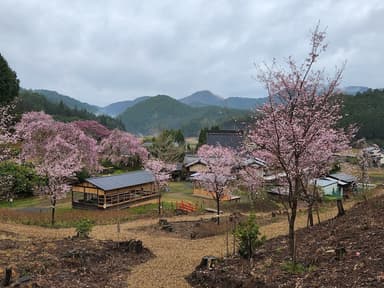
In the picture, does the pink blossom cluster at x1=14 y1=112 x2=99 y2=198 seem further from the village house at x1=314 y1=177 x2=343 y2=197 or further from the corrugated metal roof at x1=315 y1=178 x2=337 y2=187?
the village house at x1=314 y1=177 x2=343 y2=197

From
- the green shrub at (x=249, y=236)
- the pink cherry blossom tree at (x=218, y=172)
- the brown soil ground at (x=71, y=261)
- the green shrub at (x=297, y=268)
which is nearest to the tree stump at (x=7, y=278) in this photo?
the brown soil ground at (x=71, y=261)

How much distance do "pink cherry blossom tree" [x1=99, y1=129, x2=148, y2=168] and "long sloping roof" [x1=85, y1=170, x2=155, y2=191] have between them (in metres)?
14.0

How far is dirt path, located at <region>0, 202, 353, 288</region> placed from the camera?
355 inches

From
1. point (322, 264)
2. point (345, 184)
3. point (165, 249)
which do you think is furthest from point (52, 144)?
point (322, 264)

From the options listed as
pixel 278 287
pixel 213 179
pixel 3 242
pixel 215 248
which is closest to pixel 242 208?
pixel 213 179

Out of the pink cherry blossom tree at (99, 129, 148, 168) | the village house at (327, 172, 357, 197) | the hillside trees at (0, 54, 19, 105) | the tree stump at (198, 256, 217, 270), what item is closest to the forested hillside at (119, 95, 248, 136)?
the pink cherry blossom tree at (99, 129, 148, 168)

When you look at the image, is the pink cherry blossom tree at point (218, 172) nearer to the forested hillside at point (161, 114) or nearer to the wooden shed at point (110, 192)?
the wooden shed at point (110, 192)

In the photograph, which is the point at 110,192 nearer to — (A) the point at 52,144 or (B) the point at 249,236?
(A) the point at 52,144

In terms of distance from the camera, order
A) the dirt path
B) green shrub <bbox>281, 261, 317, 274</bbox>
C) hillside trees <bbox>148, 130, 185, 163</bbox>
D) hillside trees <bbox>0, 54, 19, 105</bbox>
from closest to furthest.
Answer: green shrub <bbox>281, 261, 317, 274</bbox>, the dirt path, hillside trees <bbox>0, 54, 19, 105</bbox>, hillside trees <bbox>148, 130, 185, 163</bbox>

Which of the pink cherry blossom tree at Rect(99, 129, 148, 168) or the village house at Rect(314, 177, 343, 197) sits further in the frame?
the pink cherry blossom tree at Rect(99, 129, 148, 168)

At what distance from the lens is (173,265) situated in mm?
10383

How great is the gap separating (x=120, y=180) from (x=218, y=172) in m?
9.92

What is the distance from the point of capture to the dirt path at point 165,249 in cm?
902

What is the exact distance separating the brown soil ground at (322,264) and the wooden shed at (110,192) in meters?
18.4
